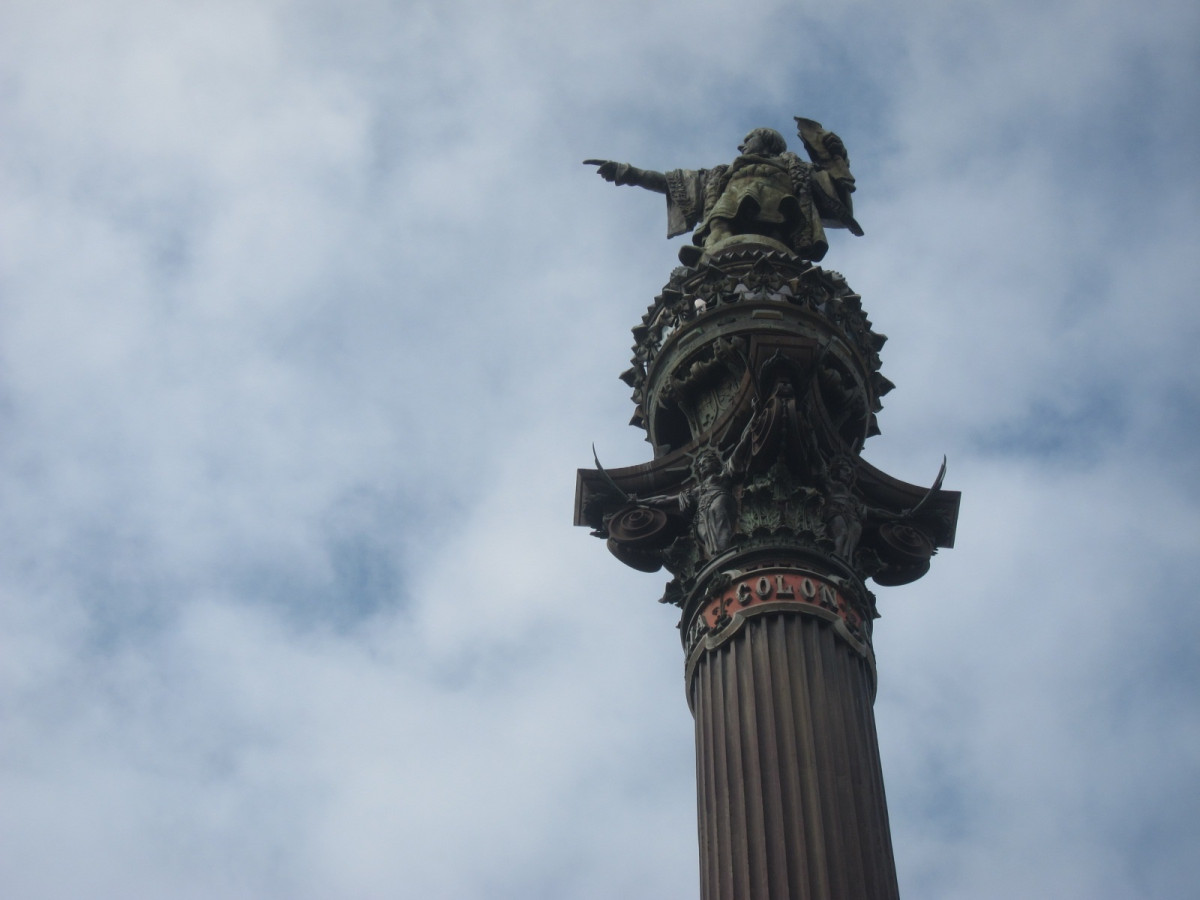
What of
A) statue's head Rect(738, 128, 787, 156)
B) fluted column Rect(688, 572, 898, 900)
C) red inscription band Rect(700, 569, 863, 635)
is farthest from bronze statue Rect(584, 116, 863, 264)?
fluted column Rect(688, 572, 898, 900)

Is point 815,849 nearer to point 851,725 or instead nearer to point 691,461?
point 851,725

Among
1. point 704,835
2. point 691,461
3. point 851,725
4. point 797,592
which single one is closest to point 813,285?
point 691,461

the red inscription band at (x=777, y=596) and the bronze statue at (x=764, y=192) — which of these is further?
the bronze statue at (x=764, y=192)

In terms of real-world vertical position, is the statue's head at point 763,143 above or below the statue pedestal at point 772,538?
above

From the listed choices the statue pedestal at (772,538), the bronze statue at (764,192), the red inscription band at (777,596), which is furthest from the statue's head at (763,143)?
the red inscription band at (777,596)

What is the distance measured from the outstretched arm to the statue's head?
5.73 ft

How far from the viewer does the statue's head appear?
2962 centimetres

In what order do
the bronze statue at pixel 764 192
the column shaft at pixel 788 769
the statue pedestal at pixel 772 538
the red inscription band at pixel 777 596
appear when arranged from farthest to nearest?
the bronze statue at pixel 764 192 < the red inscription band at pixel 777 596 < the statue pedestal at pixel 772 538 < the column shaft at pixel 788 769

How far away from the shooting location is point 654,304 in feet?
83.3

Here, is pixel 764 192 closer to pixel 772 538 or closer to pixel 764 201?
pixel 764 201

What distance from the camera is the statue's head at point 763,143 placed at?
2962 centimetres

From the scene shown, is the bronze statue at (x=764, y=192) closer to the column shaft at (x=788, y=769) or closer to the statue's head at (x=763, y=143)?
the statue's head at (x=763, y=143)

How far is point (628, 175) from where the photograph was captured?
30.4m

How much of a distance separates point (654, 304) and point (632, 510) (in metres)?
4.61
